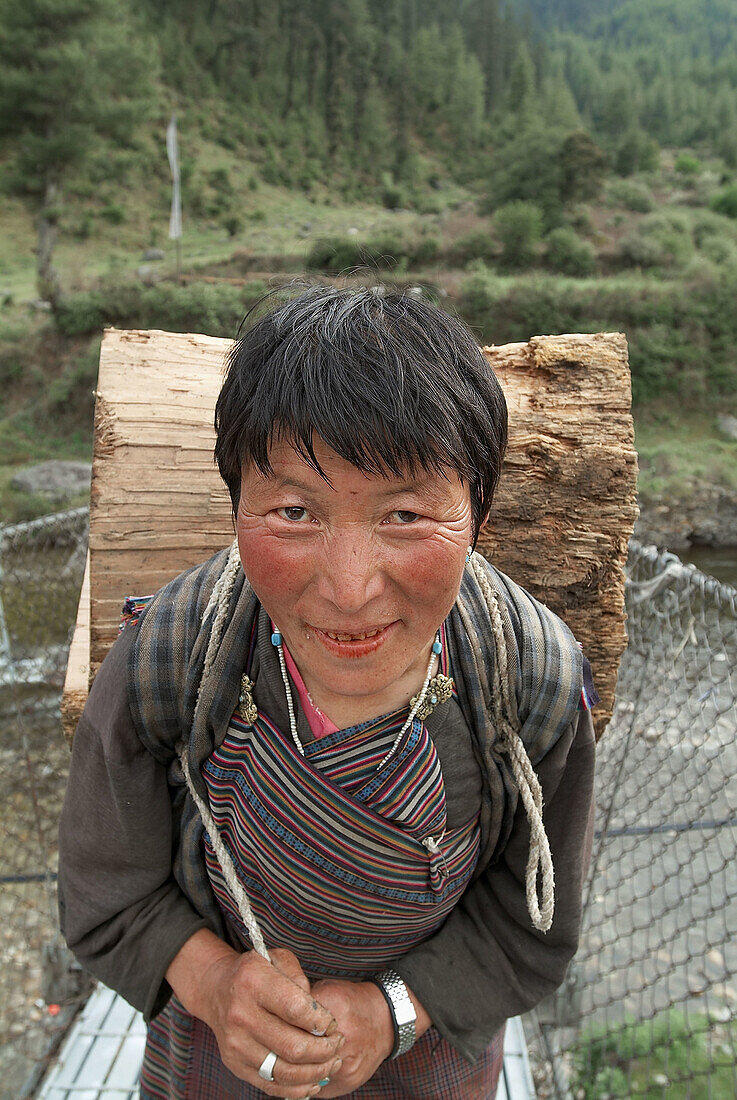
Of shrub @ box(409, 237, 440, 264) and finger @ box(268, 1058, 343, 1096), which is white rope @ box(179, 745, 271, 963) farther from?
shrub @ box(409, 237, 440, 264)

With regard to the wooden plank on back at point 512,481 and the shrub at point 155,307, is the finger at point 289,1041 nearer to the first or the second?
the wooden plank on back at point 512,481

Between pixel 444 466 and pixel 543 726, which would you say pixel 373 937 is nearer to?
pixel 543 726

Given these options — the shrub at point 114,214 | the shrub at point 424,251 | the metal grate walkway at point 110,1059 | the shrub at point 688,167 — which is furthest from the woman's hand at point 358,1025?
the shrub at point 688,167

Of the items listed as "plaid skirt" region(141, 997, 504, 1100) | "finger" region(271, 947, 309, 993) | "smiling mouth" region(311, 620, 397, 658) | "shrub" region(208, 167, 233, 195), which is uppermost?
"smiling mouth" region(311, 620, 397, 658)

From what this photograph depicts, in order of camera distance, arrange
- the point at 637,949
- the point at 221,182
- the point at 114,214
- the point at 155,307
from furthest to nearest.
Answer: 1. the point at 221,182
2. the point at 114,214
3. the point at 155,307
4. the point at 637,949

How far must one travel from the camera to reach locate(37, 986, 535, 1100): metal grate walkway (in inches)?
66.8

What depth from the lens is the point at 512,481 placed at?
1.17 m

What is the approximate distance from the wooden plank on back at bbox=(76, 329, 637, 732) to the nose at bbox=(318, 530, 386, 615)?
0.52 metres

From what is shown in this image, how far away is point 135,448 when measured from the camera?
1.20 metres

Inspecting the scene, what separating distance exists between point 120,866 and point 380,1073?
1.97 ft

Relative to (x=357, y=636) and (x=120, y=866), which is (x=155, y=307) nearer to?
(x=120, y=866)

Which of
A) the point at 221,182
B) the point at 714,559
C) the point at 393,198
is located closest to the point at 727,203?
the point at 393,198

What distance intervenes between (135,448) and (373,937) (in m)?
0.88

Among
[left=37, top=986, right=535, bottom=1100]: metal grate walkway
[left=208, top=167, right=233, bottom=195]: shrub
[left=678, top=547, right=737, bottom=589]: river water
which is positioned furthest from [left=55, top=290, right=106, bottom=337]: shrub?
[left=208, top=167, right=233, bottom=195]: shrub
